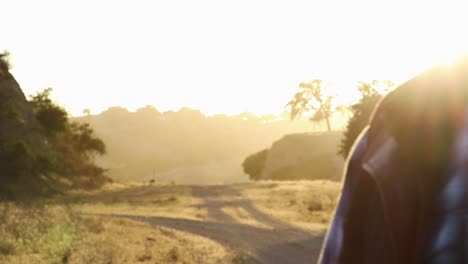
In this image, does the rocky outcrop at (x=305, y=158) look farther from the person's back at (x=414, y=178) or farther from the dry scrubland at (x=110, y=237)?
the person's back at (x=414, y=178)

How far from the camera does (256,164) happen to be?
10806cm

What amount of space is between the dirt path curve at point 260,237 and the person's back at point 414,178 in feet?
58.5

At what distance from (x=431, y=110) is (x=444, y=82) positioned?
0.20 feet

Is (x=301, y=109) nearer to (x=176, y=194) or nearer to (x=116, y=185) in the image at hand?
(x=116, y=185)

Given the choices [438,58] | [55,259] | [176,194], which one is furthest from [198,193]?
[438,58]

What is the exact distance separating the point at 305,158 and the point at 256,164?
10.3 metres

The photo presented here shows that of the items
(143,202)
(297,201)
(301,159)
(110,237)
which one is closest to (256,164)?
(301,159)

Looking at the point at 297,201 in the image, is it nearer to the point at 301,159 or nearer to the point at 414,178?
the point at 414,178

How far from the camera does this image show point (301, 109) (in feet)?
332

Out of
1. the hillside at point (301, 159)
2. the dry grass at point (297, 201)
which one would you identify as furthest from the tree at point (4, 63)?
the hillside at point (301, 159)

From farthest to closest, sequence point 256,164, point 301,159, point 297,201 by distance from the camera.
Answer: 1. point 256,164
2. point 301,159
3. point 297,201

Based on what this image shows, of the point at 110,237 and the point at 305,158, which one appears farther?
the point at 305,158

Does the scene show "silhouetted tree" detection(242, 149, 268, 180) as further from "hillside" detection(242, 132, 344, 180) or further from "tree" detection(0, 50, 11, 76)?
"tree" detection(0, 50, 11, 76)

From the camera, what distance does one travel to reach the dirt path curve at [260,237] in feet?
66.5
